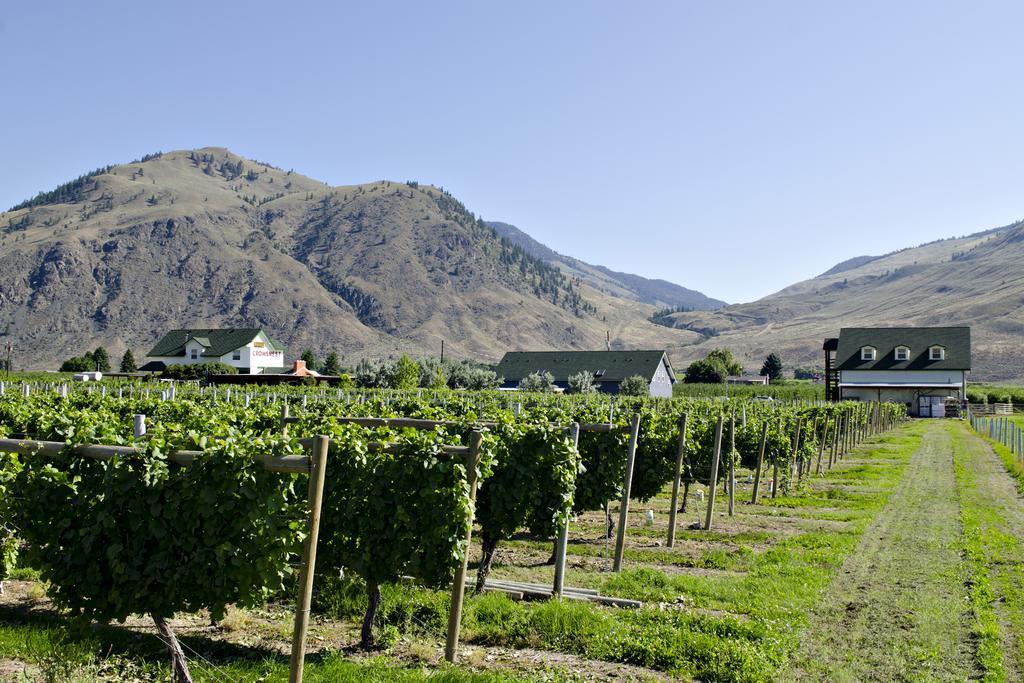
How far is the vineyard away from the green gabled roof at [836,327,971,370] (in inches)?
2753

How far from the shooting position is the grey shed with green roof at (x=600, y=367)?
84688mm

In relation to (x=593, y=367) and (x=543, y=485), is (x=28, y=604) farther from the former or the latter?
(x=593, y=367)

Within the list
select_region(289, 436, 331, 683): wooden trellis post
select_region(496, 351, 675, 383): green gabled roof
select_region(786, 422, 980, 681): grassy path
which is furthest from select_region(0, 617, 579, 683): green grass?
select_region(496, 351, 675, 383): green gabled roof

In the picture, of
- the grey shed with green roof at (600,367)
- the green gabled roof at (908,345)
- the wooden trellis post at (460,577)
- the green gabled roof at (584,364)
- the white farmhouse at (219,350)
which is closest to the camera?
the wooden trellis post at (460,577)

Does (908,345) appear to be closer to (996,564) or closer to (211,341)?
(996,564)

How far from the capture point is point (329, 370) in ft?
313

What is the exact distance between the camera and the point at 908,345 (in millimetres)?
76875

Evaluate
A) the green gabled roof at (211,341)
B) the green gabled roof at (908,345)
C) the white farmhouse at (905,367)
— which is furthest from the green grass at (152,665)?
the green gabled roof at (211,341)

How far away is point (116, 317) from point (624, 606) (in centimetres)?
16505

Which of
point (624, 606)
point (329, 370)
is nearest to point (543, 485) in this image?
point (624, 606)

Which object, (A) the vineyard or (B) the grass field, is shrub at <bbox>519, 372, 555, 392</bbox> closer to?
(B) the grass field

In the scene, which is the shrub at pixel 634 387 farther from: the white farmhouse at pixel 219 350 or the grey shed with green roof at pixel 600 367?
the white farmhouse at pixel 219 350

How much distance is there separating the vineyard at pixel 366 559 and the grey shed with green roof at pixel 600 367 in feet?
235

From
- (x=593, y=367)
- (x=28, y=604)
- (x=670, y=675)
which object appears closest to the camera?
(x=670, y=675)
